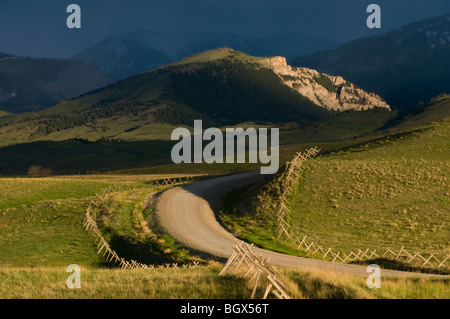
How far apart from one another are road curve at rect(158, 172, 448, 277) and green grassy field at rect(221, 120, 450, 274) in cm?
211

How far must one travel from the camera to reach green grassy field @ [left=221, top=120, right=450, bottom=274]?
48406 mm

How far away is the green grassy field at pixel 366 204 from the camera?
48.4 meters

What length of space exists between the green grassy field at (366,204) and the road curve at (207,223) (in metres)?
2.11

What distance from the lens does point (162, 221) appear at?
5912 cm

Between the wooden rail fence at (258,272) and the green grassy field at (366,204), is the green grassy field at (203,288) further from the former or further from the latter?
the green grassy field at (366,204)

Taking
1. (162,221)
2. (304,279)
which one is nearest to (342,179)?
(162,221)

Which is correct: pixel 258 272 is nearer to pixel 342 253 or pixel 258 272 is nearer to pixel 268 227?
pixel 342 253

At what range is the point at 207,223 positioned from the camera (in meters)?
57.9

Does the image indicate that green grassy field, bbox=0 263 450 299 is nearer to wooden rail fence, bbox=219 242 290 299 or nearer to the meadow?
the meadow

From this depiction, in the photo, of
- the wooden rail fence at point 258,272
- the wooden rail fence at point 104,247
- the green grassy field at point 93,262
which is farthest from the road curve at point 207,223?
the wooden rail fence at point 258,272

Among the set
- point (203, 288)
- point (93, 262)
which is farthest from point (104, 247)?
point (203, 288)

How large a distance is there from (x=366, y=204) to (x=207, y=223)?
17121mm
